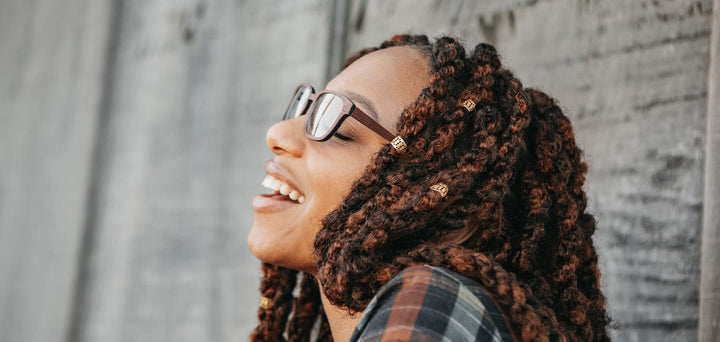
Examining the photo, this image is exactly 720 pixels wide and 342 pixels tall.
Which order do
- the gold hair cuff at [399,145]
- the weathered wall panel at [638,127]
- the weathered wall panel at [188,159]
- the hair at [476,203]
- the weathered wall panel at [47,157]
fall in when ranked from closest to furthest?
1. the hair at [476,203]
2. the gold hair cuff at [399,145]
3. the weathered wall panel at [638,127]
4. the weathered wall panel at [188,159]
5. the weathered wall panel at [47,157]

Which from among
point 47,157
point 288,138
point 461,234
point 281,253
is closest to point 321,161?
point 288,138

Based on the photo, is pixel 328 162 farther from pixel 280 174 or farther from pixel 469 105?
pixel 469 105

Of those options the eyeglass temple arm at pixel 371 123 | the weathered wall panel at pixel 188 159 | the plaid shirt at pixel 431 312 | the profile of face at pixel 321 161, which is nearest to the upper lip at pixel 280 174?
the profile of face at pixel 321 161

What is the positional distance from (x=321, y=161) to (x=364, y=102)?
17cm

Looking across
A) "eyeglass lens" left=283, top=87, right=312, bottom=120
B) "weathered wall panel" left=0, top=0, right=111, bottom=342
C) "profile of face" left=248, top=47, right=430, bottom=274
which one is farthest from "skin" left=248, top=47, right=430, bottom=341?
"weathered wall panel" left=0, top=0, right=111, bottom=342

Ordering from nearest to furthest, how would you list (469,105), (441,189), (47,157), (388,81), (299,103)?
(441,189) → (469,105) → (388,81) → (299,103) → (47,157)

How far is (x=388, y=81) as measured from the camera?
1.62 metres

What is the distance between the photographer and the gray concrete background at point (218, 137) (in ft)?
5.80

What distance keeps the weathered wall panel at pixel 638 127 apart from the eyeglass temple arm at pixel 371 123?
27.2 inches

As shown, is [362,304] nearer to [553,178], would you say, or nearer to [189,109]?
[553,178]

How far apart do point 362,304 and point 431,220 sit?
0.22 metres

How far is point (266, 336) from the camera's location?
183cm

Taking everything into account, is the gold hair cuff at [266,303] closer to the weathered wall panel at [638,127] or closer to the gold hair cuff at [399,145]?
the gold hair cuff at [399,145]

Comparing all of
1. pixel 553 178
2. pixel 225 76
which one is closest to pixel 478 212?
pixel 553 178
